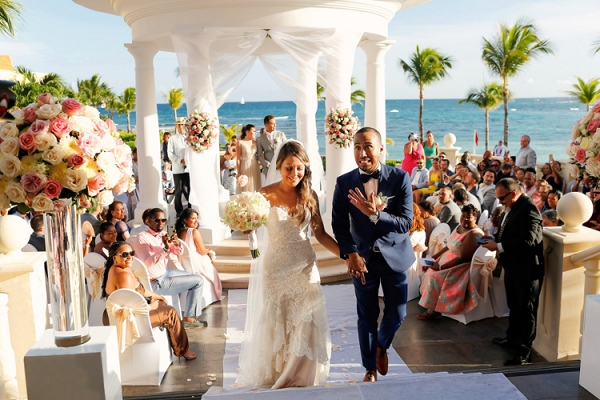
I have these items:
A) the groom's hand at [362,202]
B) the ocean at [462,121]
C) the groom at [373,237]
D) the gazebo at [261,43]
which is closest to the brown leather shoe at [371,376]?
the groom at [373,237]

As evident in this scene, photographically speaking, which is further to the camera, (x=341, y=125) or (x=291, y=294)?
(x=341, y=125)

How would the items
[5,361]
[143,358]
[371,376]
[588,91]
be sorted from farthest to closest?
1. [588,91]
2. [143,358]
3. [371,376]
4. [5,361]

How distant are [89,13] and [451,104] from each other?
197 feet

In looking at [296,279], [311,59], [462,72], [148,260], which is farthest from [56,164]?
[462,72]

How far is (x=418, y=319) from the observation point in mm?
6969

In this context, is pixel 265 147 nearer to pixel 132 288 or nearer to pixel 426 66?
pixel 132 288

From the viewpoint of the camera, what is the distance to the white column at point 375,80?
1041 centimetres

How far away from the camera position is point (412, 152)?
12.1 metres

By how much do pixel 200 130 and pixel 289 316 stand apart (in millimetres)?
5189

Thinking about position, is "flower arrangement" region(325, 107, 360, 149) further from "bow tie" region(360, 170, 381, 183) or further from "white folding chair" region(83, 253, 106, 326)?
"bow tie" region(360, 170, 381, 183)

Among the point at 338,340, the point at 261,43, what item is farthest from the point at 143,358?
the point at 261,43

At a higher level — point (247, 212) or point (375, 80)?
point (375, 80)

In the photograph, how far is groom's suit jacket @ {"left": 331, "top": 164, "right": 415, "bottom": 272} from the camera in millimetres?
4562

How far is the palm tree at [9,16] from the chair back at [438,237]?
13192mm
